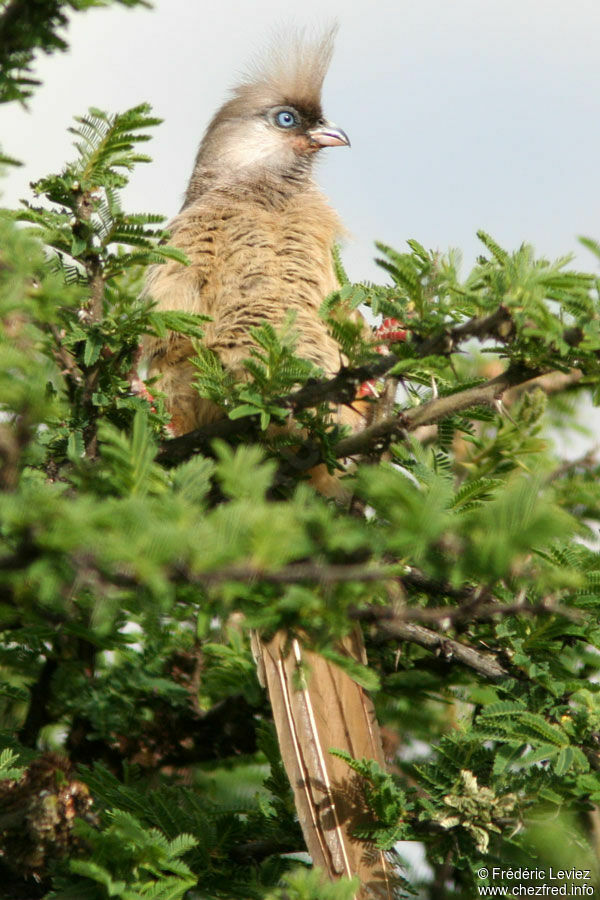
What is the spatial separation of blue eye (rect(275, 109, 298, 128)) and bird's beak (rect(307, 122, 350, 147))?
0.11m

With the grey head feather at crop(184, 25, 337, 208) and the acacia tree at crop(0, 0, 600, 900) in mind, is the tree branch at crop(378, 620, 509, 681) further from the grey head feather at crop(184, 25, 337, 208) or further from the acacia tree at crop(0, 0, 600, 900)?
the grey head feather at crop(184, 25, 337, 208)

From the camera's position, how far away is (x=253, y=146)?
484 cm

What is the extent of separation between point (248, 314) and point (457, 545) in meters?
2.23

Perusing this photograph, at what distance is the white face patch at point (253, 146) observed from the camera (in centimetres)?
466

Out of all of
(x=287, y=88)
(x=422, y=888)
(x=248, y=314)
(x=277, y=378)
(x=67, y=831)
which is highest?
(x=287, y=88)

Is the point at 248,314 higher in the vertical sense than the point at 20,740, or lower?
higher

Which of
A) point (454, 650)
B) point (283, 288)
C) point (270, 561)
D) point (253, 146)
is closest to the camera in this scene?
point (270, 561)

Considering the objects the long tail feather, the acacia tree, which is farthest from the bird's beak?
the long tail feather

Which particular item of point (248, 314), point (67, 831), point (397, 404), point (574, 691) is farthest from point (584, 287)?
point (67, 831)

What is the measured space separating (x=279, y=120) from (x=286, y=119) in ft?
0.17

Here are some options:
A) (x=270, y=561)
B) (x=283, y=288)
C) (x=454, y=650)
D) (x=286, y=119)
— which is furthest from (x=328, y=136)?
(x=270, y=561)

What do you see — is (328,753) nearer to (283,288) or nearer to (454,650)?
(454,650)

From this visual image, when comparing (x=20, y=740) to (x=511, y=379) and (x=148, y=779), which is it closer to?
(x=148, y=779)

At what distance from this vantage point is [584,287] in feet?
7.06
